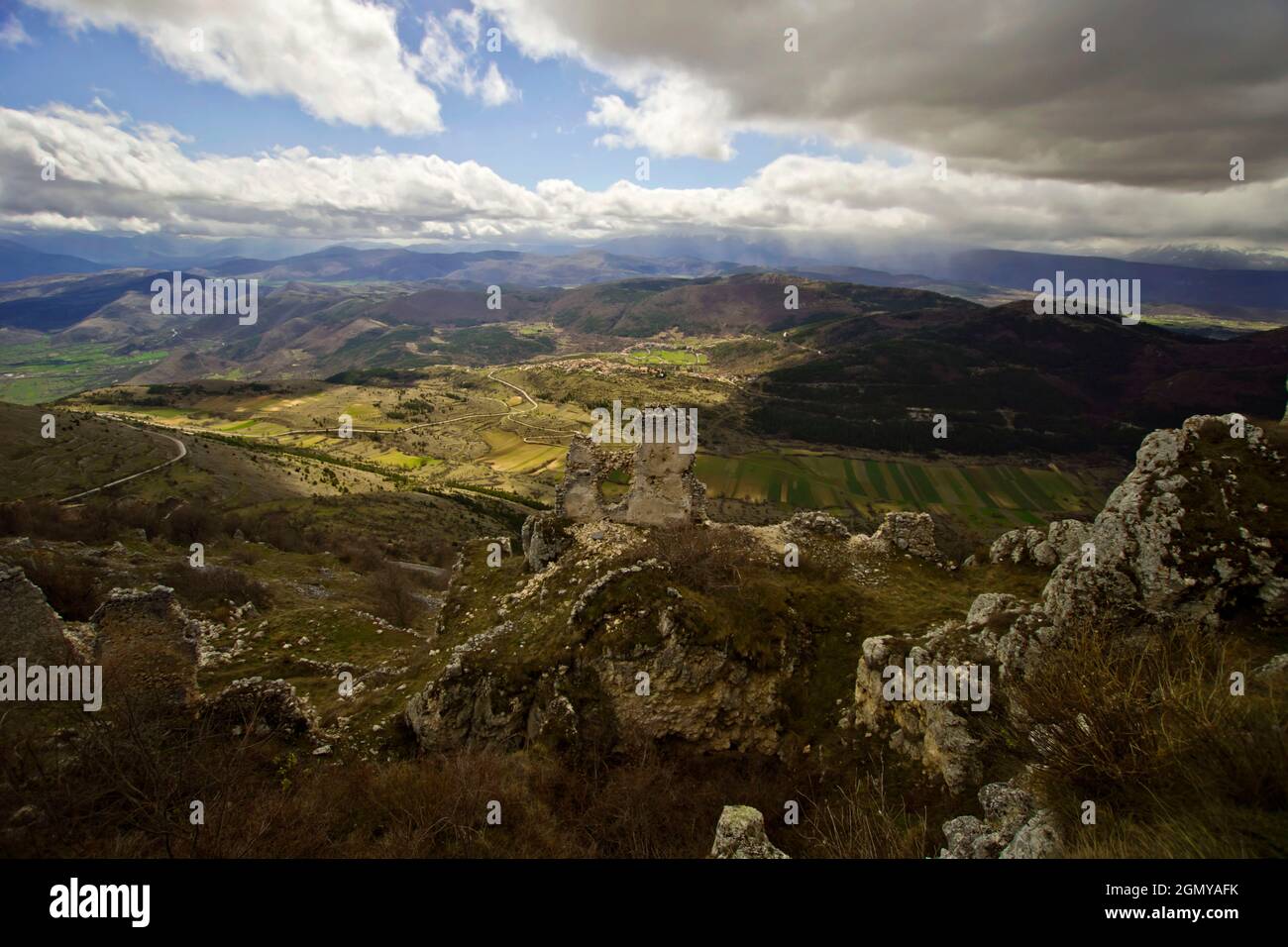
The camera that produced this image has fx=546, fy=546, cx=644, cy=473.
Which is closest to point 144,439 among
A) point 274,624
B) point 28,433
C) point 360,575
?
point 28,433

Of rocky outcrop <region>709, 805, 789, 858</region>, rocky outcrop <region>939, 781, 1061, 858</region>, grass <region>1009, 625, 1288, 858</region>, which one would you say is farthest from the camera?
rocky outcrop <region>709, 805, 789, 858</region>

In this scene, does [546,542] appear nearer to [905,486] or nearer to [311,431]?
[905,486]

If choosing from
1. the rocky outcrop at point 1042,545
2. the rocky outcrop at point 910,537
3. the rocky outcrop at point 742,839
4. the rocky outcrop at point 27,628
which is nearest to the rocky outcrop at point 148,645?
the rocky outcrop at point 27,628

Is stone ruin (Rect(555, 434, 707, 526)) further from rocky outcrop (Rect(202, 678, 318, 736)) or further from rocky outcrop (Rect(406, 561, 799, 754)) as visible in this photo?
rocky outcrop (Rect(202, 678, 318, 736))

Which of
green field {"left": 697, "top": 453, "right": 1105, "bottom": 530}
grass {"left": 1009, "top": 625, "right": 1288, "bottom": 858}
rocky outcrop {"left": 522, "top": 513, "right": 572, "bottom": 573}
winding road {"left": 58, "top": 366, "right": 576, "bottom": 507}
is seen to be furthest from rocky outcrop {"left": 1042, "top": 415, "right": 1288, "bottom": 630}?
green field {"left": 697, "top": 453, "right": 1105, "bottom": 530}

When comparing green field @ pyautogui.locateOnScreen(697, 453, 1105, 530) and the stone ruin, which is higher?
the stone ruin

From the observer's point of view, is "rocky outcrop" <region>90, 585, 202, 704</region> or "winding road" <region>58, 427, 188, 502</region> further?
"winding road" <region>58, 427, 188, 502</region>
